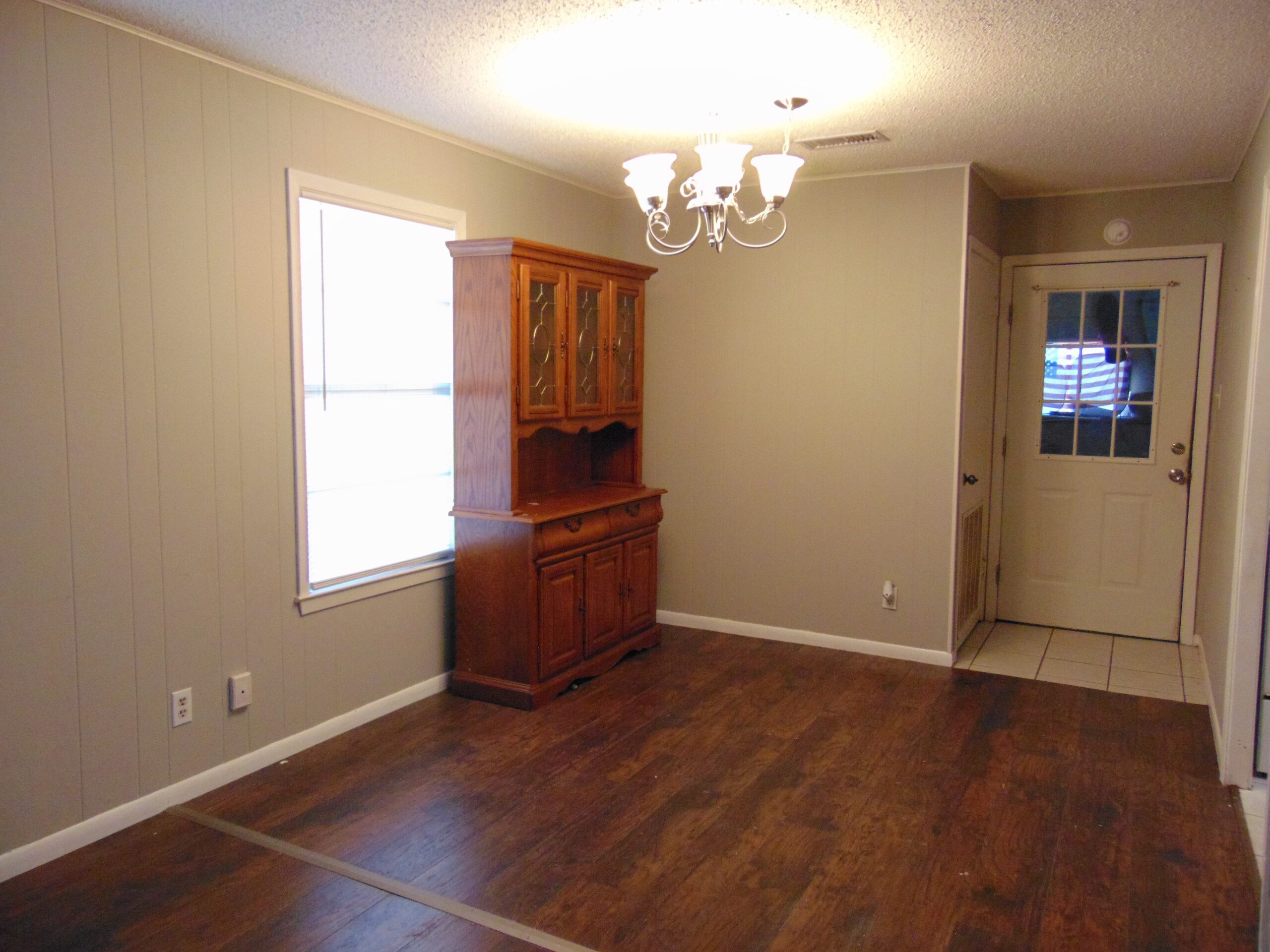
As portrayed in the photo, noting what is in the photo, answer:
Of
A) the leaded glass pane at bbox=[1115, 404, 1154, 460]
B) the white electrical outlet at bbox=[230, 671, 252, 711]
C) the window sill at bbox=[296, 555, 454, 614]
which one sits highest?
the leaded glass pane at bbox=[1115, 404, 1154, 460]

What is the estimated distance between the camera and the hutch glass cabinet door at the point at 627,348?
436 cm

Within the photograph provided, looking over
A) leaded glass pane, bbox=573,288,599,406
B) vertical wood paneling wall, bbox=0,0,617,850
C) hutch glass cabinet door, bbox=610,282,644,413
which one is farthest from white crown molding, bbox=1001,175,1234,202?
vertical wood paneling wall, bbox=0,0,617,850

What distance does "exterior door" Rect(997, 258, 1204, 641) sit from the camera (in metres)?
4.77

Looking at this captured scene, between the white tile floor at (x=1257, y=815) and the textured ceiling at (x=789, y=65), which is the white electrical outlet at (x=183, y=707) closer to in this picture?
the textured ceiling at (x=789, y=65)

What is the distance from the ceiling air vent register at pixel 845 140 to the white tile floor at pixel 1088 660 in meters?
2.44

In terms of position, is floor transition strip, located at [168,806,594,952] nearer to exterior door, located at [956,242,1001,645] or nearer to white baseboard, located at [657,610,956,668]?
white baseboard, located at [657,610,956,668]

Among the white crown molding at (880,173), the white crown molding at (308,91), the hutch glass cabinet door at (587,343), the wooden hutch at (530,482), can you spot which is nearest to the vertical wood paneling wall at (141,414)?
the white crown molding at (308,91)


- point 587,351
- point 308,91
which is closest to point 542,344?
point 587,351

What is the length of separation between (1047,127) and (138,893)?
394 centimetres

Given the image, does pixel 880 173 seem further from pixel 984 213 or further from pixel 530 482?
pixel 530 482

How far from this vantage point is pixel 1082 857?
269 centimetres

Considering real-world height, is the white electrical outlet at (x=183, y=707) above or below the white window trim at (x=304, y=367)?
below

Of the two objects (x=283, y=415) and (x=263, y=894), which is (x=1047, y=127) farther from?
(x=263, y=894)

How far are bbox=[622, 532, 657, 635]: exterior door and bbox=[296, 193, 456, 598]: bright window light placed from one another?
2.90 feet
